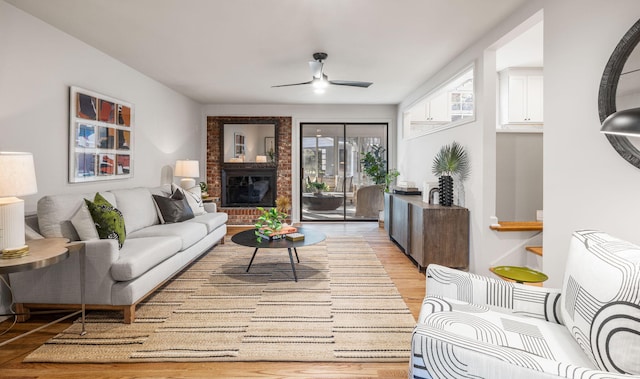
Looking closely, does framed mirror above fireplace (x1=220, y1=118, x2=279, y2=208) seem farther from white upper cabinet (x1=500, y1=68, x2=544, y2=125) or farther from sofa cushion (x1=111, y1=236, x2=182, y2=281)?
white upper cabinet (x1=500, y1=68, x2=544, y2=125)

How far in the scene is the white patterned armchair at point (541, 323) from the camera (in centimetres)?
111

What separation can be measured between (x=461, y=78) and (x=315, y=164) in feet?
12.7

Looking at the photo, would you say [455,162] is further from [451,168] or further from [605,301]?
[605,301]

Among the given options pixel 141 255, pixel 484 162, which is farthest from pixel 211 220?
pixel 484 162

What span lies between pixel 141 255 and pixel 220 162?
4.68 meters

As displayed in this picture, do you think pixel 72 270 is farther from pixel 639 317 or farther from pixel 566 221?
pixel 566 221

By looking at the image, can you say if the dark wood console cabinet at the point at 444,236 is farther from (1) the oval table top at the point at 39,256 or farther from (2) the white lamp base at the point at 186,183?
(2) the white lamp base at the point at 186,183

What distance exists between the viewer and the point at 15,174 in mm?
2154

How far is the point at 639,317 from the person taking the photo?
1.14 metres

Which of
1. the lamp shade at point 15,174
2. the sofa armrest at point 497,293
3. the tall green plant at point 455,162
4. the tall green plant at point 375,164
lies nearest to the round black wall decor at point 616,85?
the sofa armrest at point 497,293

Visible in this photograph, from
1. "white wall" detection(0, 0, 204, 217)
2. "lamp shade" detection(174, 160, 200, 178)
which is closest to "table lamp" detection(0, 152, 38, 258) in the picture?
Answer: "white wall" detection(0, 0, 204, 217)

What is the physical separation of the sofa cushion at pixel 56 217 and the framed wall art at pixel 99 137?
74 cm

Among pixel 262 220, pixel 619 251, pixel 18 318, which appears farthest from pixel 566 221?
pixel 18 318

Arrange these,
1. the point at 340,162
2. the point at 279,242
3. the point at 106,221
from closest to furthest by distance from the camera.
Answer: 1. the point at 106,221
2. the point at 279,242
3. the point at 340,162
